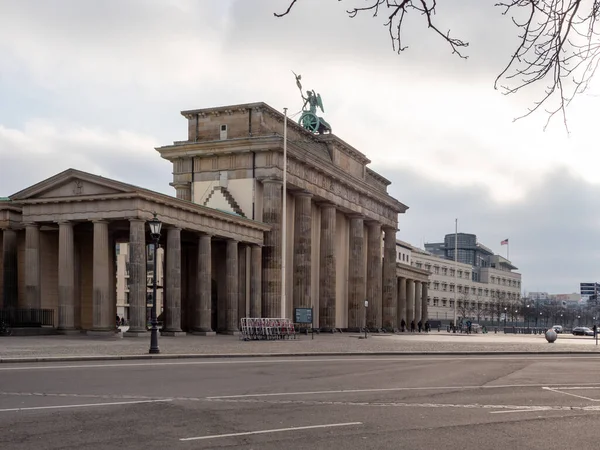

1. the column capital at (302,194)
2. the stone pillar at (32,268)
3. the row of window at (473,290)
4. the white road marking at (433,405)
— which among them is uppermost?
the column capital at (302,194)

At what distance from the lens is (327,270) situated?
6381 cm

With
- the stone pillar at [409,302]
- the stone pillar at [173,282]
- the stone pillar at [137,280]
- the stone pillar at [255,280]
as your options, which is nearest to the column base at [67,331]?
the stone pillar at [137,280]

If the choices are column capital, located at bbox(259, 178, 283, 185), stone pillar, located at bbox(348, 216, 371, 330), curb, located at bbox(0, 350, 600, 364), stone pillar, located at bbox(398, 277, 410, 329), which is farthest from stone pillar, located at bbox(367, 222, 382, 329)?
curb, located at bbox(0, 350, 600, 364)

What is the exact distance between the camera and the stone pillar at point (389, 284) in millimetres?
78875

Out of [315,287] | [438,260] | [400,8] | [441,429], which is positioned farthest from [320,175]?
[438,260]

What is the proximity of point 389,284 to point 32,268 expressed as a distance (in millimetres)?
46453

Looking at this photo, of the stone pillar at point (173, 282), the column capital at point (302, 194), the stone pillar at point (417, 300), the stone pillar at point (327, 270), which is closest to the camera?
the stone pillar at point (173, 282)

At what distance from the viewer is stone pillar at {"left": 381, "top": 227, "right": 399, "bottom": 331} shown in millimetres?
78875

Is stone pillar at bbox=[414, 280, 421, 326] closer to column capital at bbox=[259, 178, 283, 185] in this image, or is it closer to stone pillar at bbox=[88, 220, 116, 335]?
column capital at bbox=[259, 178, 283, 185]

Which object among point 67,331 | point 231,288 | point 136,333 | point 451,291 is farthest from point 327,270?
point 451,291

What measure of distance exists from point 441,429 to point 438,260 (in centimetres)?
15272

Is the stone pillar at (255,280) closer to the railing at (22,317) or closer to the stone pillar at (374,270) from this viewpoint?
the railing at (22,317)

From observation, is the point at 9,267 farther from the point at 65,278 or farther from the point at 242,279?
the point at 242,279

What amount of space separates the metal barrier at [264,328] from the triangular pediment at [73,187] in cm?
974
